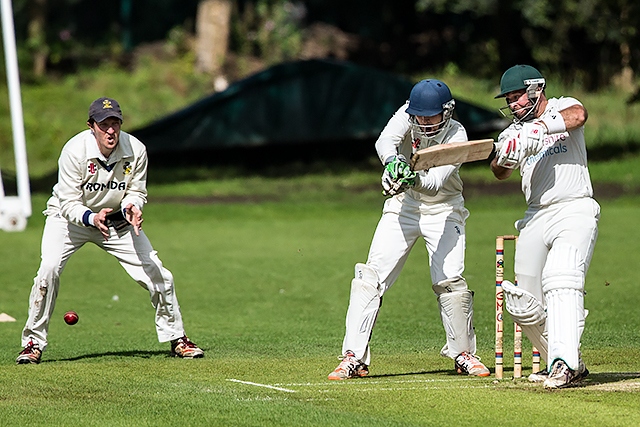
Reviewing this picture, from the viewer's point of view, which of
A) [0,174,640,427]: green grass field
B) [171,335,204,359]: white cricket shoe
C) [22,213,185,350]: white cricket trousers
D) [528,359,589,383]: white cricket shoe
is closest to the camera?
[0,174,640,427]: green grass field

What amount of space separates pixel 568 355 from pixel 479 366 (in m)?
1.05

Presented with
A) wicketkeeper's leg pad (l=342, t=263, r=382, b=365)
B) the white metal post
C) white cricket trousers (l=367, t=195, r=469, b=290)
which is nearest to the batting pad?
white cricket trousers (l=367, t=195, r=469, b=290)

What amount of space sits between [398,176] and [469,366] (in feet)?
5.07

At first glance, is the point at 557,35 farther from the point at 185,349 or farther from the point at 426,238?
the point at 426,238

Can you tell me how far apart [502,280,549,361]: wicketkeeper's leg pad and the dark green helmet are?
4.28 ft

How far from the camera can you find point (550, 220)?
769 cm

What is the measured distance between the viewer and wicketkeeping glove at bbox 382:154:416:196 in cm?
776

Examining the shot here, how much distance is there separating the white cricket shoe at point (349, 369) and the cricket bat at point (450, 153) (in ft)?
4.98

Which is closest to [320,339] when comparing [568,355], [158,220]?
[568,355]

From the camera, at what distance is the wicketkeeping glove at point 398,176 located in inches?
306

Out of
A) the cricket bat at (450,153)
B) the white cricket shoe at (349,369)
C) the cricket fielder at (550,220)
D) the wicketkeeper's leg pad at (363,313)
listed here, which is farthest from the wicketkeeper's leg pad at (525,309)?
the white cricket shoe at (349,369)

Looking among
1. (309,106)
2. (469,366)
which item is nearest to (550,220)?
(469,366)

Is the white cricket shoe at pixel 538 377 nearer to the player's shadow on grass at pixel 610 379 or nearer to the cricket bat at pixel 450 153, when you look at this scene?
the player's shadow on grass at pixel 610 379

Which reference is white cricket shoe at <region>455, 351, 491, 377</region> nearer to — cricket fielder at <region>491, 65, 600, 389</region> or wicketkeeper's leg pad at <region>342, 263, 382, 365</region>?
cricket fielder at <region>491, 65, 600, 389</region>
